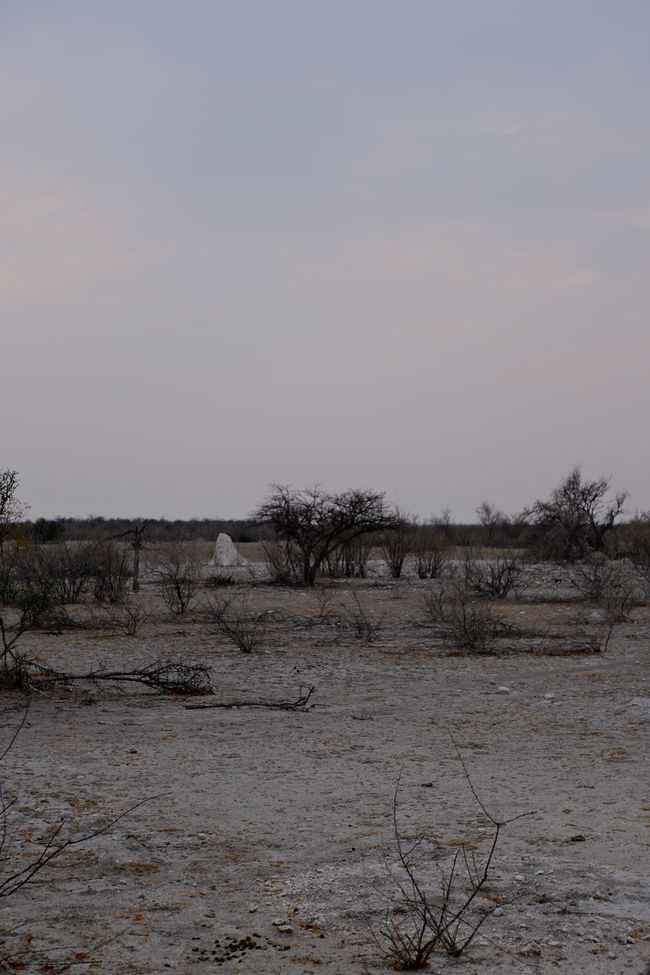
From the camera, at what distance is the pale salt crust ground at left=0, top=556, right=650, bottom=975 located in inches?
160

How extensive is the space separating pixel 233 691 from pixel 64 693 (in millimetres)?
1951

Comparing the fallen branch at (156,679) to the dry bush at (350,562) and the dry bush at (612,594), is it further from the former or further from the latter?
the dry bush at (350,562)

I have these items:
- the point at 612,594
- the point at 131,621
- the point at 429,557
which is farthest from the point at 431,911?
the point at 429,557

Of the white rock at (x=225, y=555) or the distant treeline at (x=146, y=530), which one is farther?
the white rock at (x=225, y=555)

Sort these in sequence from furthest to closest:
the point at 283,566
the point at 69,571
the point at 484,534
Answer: the point at 484,534 → the point at 283,566 → the point at 69,571

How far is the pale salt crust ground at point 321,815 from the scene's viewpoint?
4.07 m

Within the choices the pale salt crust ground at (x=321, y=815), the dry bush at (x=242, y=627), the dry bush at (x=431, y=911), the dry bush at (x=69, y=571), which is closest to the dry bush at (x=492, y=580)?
the dry bush at (x=242, y=627)

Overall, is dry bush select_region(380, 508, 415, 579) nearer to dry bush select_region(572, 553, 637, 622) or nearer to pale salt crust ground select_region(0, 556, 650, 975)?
dry bush select_region(572, 553, 637, 622)

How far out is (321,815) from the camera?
606 cm

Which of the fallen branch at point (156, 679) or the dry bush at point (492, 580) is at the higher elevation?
the dry bush at point (492, 580)

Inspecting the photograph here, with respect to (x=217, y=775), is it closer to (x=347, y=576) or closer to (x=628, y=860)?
(x=628, y=860)

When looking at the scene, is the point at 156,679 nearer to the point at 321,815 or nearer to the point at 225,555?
the point at 321,815

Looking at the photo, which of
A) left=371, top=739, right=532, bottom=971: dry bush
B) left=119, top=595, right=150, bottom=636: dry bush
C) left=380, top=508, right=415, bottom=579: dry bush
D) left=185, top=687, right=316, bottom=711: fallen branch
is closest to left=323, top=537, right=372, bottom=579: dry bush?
left=380, top=508, right=415, bottom=579: dry bush

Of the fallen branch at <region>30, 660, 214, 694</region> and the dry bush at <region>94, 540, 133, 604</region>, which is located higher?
the dry bush at <region>94, 540, 133, 604</region>
